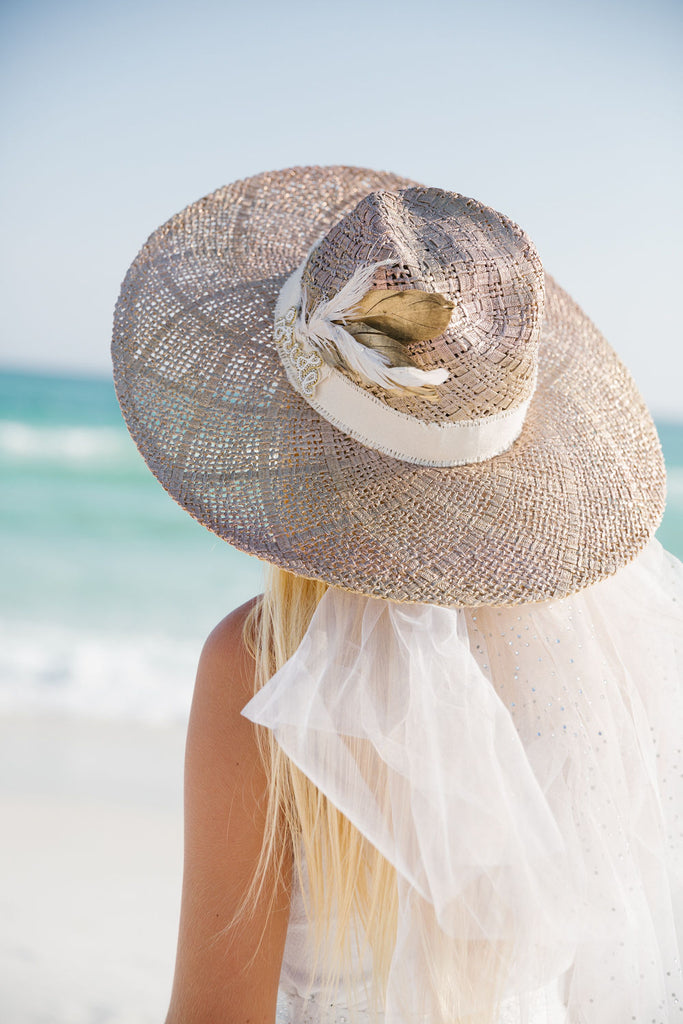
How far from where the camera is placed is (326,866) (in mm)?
916

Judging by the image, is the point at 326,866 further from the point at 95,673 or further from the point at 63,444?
the point at 63,444

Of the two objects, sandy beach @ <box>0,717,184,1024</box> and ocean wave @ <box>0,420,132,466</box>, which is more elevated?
sandy beach @ <box>0,717,184,1024</box>

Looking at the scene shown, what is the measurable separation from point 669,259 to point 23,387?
12071 millimetres

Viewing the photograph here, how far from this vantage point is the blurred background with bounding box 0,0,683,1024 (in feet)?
13.7

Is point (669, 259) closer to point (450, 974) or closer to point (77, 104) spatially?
point (77, 104)

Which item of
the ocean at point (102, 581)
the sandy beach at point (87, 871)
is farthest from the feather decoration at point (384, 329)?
the ocean at point (102, 581)

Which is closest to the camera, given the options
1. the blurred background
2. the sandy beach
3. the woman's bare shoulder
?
the woman's bare shoulder

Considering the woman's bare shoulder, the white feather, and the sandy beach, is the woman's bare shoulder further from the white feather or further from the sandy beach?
the sandy beach

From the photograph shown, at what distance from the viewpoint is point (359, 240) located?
91cm

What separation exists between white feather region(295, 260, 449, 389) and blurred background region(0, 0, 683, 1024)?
295cm

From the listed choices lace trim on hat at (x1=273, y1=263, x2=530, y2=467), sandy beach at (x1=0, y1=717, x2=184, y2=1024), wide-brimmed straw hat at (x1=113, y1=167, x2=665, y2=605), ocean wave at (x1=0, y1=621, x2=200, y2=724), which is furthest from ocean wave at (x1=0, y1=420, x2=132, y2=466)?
lace trim on hat at (x1=273, y1=263, x2=530, y2=467)

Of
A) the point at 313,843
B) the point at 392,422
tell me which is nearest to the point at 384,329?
the point at 392,422

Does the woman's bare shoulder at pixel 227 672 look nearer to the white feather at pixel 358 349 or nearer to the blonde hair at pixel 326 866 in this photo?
the blonde hair at pixel 326 866

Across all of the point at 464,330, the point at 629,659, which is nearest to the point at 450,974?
the point at 629,659
